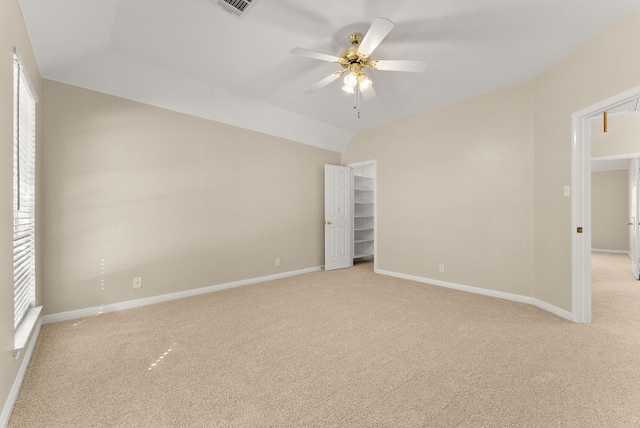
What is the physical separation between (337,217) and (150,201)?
319 centimetres

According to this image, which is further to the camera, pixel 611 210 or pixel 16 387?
pixel 611 210

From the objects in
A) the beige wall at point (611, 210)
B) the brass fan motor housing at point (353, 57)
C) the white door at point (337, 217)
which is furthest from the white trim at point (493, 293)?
the beige wall at point (611, 210)

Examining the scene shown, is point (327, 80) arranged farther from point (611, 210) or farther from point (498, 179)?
point (611, 210)

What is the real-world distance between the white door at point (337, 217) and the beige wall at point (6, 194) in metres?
4.03

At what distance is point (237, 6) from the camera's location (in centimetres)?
213

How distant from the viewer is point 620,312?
2928mm

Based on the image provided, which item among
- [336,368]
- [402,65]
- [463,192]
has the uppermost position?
→ [402,65]

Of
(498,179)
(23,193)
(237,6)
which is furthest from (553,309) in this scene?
(23,193)

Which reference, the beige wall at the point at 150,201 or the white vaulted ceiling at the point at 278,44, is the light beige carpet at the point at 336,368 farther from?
the white vaulted ceiling at the point at 278,44

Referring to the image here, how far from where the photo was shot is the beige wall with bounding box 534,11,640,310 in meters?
2.23

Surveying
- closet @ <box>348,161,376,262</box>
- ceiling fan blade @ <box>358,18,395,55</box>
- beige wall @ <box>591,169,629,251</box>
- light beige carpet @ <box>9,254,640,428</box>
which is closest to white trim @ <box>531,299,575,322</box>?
light beige carpet @ <box>9,254,640,428</box>

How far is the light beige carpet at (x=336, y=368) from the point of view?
146cm

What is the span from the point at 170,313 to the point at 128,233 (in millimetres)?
Result: 1051

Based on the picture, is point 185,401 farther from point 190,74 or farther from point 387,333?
point 190,74
